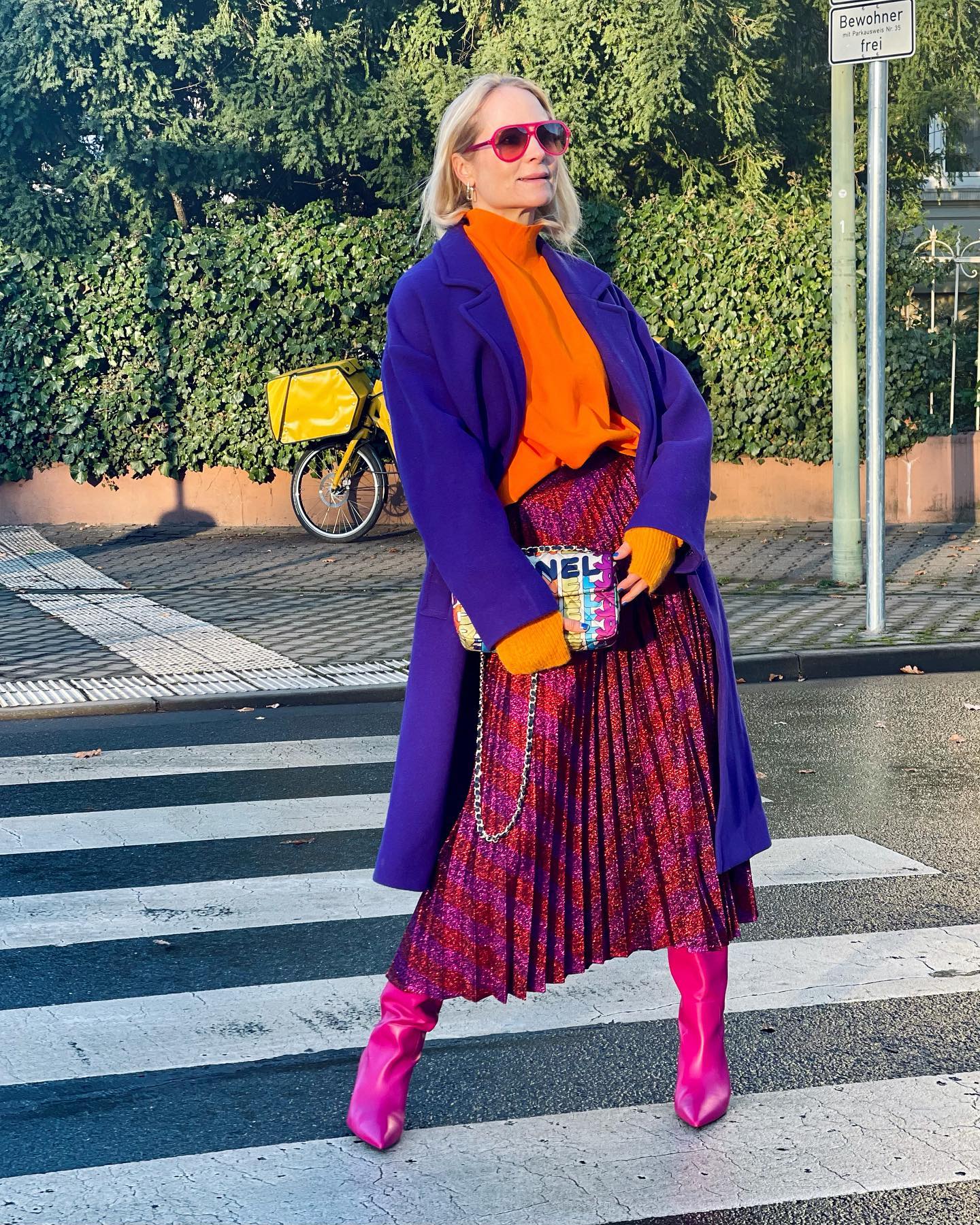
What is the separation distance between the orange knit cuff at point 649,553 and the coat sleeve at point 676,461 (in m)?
0.01

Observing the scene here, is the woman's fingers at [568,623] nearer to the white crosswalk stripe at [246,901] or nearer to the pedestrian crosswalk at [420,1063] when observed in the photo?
the pedestrian crosswalk at [420,1063]

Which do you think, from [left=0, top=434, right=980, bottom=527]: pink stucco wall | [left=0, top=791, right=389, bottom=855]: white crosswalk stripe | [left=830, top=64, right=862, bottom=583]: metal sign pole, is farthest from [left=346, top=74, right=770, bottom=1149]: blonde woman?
[left=0, top=434, right=980, bottom=527]: pink stucco wall

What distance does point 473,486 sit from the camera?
2891 mm

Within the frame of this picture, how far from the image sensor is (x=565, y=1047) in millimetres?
3740

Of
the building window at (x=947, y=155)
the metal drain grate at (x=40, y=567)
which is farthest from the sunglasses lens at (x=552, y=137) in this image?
the building window at (x=947, y=155)

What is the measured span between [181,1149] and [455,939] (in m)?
0.73

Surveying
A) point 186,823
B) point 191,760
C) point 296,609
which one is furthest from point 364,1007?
point 296,609

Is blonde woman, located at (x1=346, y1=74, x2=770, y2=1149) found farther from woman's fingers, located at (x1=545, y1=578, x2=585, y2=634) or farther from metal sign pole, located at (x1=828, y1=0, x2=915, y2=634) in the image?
metal sign pole, located at (x1=828, y1=0, x2=915, y2=634)

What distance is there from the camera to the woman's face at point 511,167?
120 inches

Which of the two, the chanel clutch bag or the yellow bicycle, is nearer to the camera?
the chanel clutch bag

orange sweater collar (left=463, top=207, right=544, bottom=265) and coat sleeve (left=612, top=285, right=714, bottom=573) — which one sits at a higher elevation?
orange sweater collar (left=463, top=207, right=544, bottom=265)

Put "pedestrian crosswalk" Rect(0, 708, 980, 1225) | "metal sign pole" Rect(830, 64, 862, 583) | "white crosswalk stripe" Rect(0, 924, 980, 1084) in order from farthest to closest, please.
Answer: "metal sign pole" Rect(830, 64, 862, 583), "white crosswalk stripe" Rect(0, 924, 980, 1084), "pedestrian crosswalk" Rect(0, 708, 980, 1225)

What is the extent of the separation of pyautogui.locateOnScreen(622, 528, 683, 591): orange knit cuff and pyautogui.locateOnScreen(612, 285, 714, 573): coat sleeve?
0.05 feet

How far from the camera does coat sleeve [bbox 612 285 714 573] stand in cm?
302
